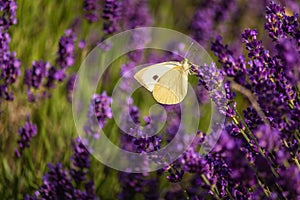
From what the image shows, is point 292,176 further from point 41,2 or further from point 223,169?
point 41,2

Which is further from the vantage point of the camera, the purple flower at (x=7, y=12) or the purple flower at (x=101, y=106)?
the purple flower at (x=7, y=12)

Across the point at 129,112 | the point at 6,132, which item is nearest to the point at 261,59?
the point at 129,112

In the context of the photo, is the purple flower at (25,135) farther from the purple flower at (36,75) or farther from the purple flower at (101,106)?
the purple flower at (101,106)

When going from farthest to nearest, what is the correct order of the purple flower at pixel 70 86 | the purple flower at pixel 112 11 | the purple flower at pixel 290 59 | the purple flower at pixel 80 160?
the purple flower at pixel 70 86
the purple flower at pixel 112 11
the purple flower at pixel 80 160
the purple flower at pixel 290 59

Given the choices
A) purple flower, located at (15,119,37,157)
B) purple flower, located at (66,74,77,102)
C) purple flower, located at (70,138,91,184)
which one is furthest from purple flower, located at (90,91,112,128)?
purple flower, located at (66,74,77,102)

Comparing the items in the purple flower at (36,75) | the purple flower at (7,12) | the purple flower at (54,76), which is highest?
the purple flower at (7,12)

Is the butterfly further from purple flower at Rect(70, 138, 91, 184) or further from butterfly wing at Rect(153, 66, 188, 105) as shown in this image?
purple flower at Rect(70, 138, 91, 184)

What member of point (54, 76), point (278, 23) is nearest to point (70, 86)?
point (54, 76)

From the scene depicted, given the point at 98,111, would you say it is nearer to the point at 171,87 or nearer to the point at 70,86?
the point at 171,87

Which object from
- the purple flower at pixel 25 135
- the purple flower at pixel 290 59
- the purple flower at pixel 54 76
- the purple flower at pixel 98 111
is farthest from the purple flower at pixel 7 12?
the purple flower at pixel 290 59
